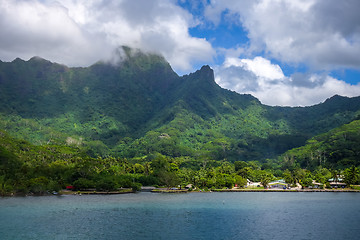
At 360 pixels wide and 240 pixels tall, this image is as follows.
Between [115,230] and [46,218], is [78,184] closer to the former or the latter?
[46,218]

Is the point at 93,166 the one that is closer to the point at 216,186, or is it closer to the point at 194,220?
the point at 216,186

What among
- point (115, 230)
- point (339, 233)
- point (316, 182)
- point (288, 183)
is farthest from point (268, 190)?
point (115, 230)

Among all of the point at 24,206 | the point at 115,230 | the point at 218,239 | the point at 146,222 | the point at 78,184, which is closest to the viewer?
the point at 218,239

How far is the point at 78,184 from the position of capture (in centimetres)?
17212

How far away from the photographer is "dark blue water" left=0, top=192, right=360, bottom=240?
72000 millimetres

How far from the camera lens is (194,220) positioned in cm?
9006

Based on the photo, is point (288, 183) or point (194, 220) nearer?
point (194, 220)

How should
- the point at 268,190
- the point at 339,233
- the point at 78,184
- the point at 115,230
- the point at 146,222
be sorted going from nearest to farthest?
the point at 339,233
the point at 115,230
the point at 146,222
the point at 78,184
the point at 268,190

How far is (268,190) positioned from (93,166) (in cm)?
10272

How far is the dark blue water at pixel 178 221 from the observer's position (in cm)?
7200

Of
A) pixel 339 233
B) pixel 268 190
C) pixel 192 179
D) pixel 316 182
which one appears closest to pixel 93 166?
pixel 192 179

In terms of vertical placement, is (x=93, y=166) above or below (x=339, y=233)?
above

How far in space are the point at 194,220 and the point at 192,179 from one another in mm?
106789

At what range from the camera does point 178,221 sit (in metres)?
88.2
